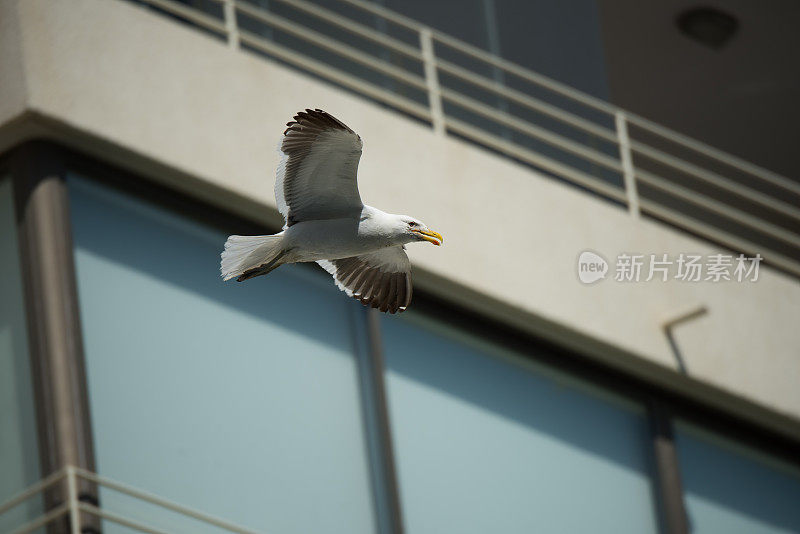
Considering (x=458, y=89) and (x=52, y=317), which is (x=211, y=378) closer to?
(x=52, y=317)

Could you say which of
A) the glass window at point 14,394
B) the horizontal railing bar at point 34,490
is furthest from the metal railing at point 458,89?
the horizontal railing bar at point 34,490

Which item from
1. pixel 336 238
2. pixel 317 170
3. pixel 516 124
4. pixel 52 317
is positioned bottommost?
pixel 336 238

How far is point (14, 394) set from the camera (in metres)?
6.04

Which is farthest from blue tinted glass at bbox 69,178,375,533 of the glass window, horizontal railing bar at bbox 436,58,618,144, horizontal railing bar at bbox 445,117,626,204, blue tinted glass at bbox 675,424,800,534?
blue tinted glass at bbox 675,424,800,534

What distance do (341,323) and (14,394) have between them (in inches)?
60.7

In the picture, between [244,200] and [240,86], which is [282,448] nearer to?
[244,200]

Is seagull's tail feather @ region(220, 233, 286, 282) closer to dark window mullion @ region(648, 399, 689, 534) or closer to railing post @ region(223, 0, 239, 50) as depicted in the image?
railing post @ region(223, 0, 239, 50)

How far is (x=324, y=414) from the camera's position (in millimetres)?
6555

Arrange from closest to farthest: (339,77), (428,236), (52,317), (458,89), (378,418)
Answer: (428,236) < (52,317) < (378,418) < (339,77) < (458,89)

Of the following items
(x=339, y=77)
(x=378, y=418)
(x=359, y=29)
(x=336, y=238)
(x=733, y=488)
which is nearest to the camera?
(x=336, y=238)

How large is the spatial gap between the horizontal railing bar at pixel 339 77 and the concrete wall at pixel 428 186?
0.10 m

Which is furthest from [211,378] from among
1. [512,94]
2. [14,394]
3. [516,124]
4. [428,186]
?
[512,94]

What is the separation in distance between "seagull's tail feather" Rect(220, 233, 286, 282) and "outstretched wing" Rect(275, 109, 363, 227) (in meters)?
0.15

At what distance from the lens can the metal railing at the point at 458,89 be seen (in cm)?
701
